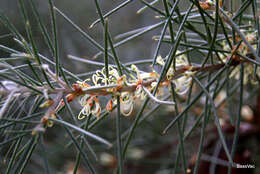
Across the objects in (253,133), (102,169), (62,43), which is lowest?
(102,169)

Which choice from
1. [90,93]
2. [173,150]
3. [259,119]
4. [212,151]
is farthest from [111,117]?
[90,93]

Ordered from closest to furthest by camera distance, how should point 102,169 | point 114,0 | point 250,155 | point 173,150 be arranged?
point 250,155 < point 173,150 < point 102,169 < point 114,0

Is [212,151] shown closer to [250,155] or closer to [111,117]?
[250,155]

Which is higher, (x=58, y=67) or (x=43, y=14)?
(x=43, y=14)

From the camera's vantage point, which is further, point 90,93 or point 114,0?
point 114,0

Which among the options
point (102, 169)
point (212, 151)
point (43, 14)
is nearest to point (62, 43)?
point (43, 14)

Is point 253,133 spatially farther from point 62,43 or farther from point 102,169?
point 62,43

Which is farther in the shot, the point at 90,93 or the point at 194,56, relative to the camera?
the point at 194,56

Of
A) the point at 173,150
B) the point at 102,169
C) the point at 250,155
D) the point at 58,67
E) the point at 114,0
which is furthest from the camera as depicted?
the point at 114,0

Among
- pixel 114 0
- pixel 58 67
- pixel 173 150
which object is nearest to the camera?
pixel 58 67
